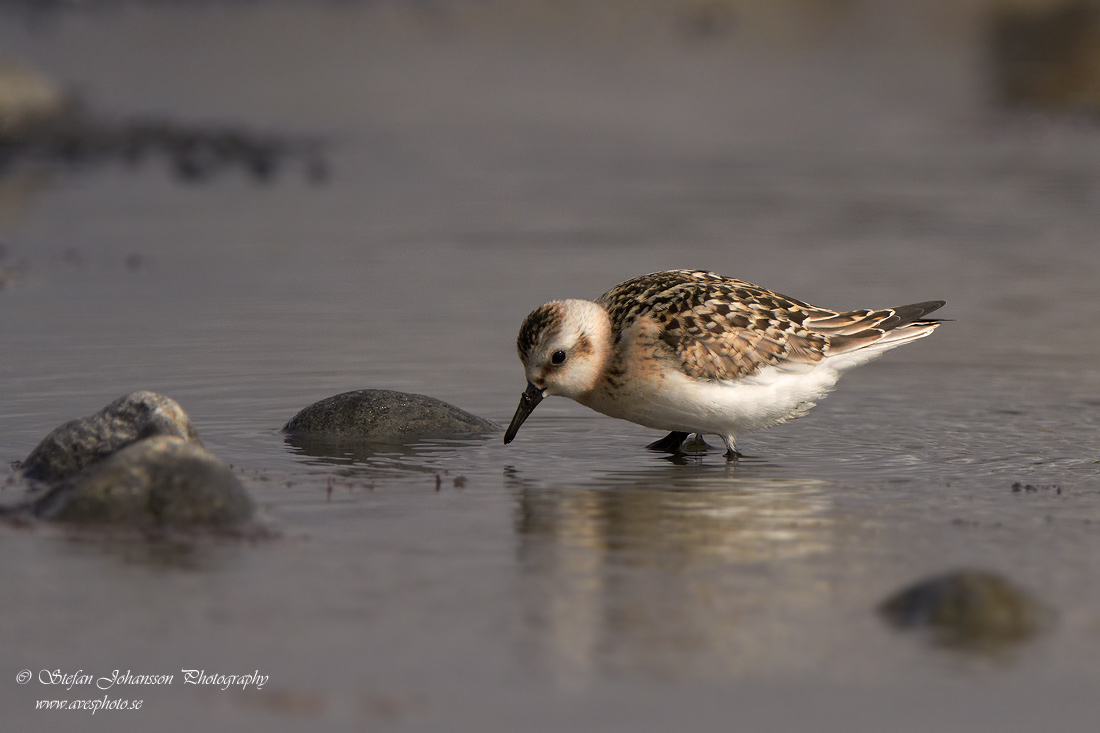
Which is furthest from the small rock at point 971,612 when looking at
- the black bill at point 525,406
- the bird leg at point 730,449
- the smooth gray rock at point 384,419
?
the smooth gray rock at point 384,419

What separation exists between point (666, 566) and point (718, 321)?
120 inches

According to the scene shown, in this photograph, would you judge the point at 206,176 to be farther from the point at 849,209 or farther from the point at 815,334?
the point at 815,334

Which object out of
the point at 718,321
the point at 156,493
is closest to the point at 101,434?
the point at 156,493

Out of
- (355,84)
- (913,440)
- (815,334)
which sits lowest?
(913,440)

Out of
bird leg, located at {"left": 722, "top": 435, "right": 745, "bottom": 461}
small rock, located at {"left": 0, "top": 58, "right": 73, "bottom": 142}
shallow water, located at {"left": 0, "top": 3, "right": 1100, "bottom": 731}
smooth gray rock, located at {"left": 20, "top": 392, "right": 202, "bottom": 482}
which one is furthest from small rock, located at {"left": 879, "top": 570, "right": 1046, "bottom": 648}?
small rock, located at {"left": 0, "top": 58, "right": 73, "bottom": 142}

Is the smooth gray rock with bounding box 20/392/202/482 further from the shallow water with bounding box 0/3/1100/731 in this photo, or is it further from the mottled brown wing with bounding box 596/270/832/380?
the mottled brown wing with bounding box 596/270/832/380

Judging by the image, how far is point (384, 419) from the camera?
451 inches

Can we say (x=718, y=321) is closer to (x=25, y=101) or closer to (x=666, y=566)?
(x=666, y=566)

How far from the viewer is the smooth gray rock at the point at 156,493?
27.8 ft

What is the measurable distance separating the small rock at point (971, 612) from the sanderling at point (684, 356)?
342 cm

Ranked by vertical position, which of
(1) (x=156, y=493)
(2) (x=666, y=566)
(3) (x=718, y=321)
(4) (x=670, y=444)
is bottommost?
(4) (x=670, y=444)

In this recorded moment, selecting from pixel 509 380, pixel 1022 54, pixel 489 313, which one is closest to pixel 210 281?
pixel 489 313

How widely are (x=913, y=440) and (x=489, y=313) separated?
18.9 ft

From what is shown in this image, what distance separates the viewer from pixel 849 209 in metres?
22.1
